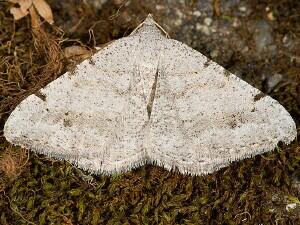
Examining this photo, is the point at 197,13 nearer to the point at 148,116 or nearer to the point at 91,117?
the point at 148,116

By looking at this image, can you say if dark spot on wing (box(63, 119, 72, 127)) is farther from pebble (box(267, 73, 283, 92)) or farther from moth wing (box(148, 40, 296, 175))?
pebble (box(267, 73, 283, 92))

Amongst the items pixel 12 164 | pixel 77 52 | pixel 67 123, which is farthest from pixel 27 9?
pixel 12 164

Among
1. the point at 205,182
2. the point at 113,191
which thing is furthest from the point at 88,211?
the point at 205,182

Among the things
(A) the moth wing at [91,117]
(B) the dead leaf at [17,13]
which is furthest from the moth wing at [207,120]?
(B) the dead leaf at [17,13]

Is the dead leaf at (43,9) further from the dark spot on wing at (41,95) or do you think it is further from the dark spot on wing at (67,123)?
the dark spot on wing at (67,123)

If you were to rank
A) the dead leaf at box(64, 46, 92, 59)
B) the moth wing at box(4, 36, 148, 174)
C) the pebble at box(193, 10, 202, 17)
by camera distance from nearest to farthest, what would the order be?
the moth wing at box(4, 36, 148, 174) < the dead leaf at box(64, 46, 92, 59) < the pebble at box(193, 10, 202, 17)

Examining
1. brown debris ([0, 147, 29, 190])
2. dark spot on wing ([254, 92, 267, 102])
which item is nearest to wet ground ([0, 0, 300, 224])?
brown debris ([0, 147, 29, 190])
